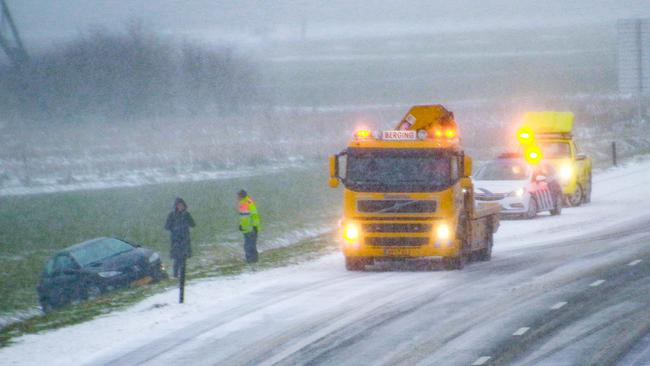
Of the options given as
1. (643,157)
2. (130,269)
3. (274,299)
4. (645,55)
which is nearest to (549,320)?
(274,299)

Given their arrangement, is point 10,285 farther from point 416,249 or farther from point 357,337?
point 357,337

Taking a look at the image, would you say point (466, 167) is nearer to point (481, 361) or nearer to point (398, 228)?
point (398, 228)

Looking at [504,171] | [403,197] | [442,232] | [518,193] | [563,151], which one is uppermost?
[563,151]

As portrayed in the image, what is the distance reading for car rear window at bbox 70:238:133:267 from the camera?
24.8 meters

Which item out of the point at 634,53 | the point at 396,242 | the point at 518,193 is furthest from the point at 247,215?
the point at 634,53

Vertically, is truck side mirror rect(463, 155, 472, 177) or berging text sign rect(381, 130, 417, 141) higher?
berging text sign rect(381, 130, 417, 141)

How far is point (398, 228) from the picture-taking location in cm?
2109

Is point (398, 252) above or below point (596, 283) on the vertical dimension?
above

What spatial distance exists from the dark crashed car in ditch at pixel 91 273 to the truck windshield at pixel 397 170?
5.61m

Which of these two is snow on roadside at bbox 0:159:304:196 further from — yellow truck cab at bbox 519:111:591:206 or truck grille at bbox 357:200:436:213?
truck grille at bbox 357:200:436:213

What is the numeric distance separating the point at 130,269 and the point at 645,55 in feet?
144

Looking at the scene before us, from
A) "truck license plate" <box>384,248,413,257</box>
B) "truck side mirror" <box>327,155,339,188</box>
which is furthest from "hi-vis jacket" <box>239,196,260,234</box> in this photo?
"truck license plate" <box>384,248,413,257</box>

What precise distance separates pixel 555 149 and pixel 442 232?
698 inches

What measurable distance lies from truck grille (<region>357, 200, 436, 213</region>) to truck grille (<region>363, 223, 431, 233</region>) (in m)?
0.25
